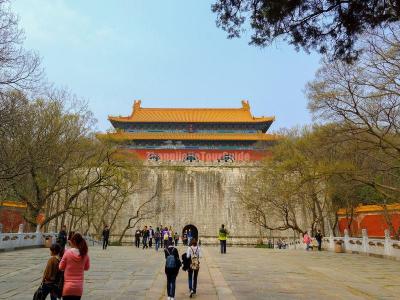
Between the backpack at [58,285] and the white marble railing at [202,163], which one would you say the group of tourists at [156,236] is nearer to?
the backpack at [58,285]

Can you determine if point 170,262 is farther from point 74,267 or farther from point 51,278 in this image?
point 74,267

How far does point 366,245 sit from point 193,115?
24640 mm

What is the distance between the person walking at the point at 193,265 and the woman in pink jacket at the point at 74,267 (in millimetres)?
2595

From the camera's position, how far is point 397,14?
5.54m

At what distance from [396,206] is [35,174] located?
1906 cm

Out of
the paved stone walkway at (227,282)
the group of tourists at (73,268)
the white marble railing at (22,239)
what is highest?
the white marble railing at (22,239)

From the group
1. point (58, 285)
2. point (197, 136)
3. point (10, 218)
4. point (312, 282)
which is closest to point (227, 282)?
point (312, 282)

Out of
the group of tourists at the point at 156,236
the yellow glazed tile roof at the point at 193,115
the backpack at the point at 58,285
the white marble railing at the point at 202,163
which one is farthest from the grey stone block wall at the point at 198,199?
the backpack at the point at 58,285

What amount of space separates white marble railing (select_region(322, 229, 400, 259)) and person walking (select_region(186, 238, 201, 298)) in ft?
34.1

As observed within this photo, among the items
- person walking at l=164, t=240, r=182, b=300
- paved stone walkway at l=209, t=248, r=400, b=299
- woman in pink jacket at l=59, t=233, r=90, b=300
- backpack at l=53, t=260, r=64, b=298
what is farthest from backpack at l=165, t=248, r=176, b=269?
woman in pink jacket at l=59, t=233, r=90, b=300

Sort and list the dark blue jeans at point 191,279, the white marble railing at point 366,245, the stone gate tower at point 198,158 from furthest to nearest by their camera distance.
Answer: the stone gate tower at point 198,158, the white marble railing at point 366,245, the dark blue jeans at point 191,279

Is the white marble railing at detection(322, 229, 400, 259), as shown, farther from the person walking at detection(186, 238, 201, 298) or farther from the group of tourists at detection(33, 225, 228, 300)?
the group of tourists at detection(33, 225, 228, 300)

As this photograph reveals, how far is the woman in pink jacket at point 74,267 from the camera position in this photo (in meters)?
4.25

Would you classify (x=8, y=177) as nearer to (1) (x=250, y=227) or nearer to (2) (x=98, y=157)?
(2) (x=98, y=157)
